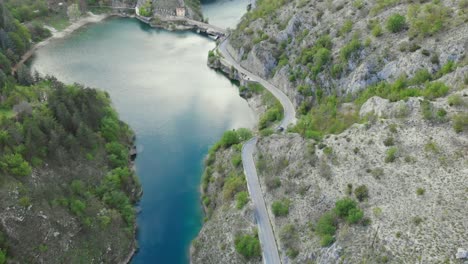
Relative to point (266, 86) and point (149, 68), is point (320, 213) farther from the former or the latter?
point (149, 68)

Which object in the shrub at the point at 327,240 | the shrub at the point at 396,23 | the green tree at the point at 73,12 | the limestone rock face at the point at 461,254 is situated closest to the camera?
the limestone rock face at the point at 461,254

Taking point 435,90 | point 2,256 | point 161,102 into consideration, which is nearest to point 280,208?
point 435,90

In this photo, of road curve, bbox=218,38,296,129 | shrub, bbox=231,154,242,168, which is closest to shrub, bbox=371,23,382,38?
road curve, bbox=218,38,296,129

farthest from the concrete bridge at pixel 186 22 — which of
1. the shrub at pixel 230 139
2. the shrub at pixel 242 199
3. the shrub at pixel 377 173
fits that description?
the shrub at pixel 377 173

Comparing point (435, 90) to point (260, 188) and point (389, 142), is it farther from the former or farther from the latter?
point (260, 188)

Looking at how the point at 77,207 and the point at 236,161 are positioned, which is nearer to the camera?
the point at 77,207

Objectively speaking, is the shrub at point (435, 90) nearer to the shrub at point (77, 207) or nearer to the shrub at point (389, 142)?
the shrub at point (389, 142)
